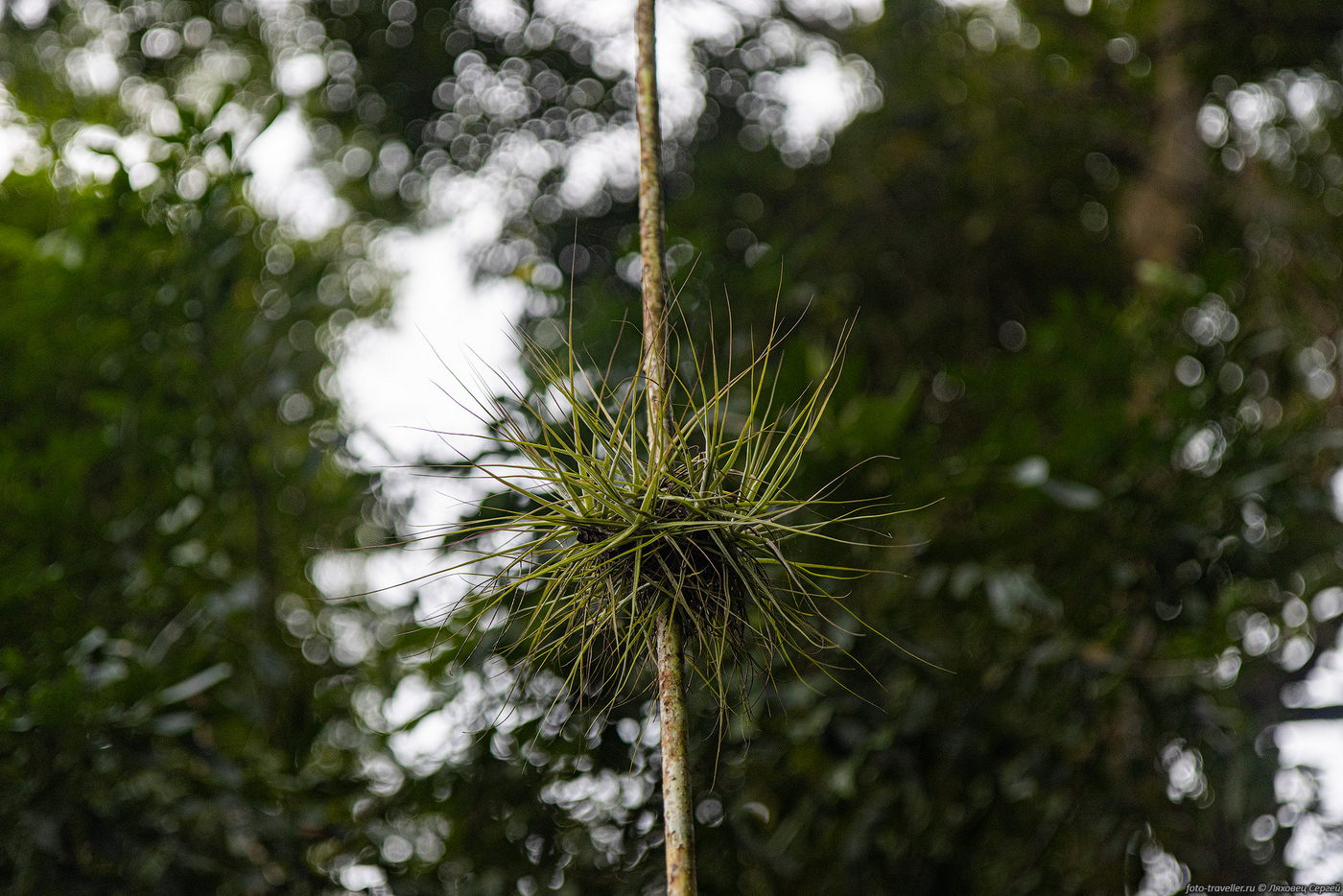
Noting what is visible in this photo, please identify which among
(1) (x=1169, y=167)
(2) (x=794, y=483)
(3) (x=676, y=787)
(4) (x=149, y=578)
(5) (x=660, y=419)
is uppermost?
(5) (x=660, y=419)

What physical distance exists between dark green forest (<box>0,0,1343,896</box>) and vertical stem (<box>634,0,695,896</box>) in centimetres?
44

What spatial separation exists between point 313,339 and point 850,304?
7.63ft

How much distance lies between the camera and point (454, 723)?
2328 mm

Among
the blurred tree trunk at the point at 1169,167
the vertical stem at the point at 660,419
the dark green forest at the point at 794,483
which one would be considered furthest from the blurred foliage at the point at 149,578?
the blurred tree trunk at the point at 1169,167

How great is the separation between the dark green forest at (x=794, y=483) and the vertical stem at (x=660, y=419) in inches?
17.2

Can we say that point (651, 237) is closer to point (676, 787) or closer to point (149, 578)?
point (676, 787)

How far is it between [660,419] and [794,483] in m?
1.42

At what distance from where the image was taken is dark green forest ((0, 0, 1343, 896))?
2172 millimetres

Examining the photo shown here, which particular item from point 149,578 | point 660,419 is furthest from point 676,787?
point 149,578

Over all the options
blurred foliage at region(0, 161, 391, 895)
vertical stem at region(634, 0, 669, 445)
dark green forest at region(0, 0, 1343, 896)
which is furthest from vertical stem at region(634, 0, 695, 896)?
blurred foliage at region(0, 161, 391, 895)

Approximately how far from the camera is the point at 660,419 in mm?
728

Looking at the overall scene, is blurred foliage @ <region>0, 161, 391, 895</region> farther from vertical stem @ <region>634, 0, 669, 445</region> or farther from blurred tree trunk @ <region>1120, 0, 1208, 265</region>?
blurred tree trunk @ <region>1120, 0, 1208, 265</region>

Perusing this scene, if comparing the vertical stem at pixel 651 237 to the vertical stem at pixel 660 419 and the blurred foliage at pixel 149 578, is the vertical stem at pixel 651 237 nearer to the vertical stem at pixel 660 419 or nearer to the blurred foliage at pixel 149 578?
the vertical stem at pixel 660 419

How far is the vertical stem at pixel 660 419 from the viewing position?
0.75 meters
